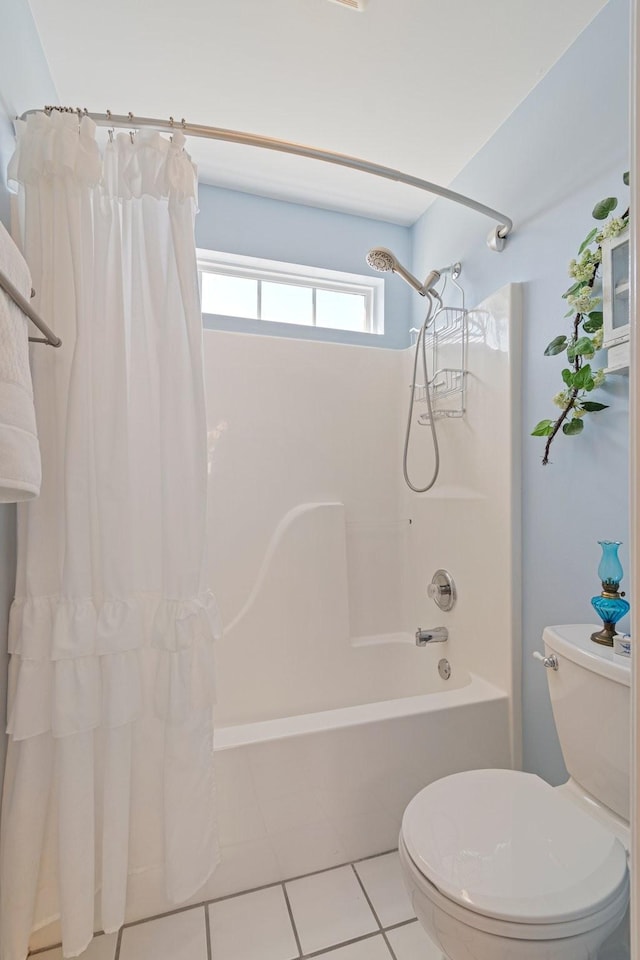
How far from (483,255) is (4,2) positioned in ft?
5.13

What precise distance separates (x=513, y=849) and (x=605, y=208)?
149 centimetres

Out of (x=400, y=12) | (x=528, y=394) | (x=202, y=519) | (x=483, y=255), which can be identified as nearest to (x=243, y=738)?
(x=202, y=519)

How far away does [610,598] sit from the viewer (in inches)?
45.6

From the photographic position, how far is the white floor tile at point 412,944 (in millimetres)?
1163

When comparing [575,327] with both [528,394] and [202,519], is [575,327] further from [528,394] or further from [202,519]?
[202,519]

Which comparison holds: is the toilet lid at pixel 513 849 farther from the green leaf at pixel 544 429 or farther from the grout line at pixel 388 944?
the green leaf at pixel 544 429

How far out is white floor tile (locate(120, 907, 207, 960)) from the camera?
3.80 ft

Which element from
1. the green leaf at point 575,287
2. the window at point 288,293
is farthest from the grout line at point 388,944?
the window at point 288,293

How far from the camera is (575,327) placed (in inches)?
50.9

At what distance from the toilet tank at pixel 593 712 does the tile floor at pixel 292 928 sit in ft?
2.01

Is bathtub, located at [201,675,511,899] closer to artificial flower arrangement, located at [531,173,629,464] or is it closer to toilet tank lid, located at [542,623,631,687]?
toilet tank lid, located at [542,623,631,687]

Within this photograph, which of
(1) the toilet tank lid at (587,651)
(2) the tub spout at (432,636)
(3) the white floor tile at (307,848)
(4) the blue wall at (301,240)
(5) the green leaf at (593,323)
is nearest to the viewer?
(1) the toilet tank lid at (587,651)

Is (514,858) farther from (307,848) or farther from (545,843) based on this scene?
(307,848)

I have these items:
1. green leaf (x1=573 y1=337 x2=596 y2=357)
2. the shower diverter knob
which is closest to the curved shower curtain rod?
green leaf (x1=573 y1=337 x2=596 y2=357)
